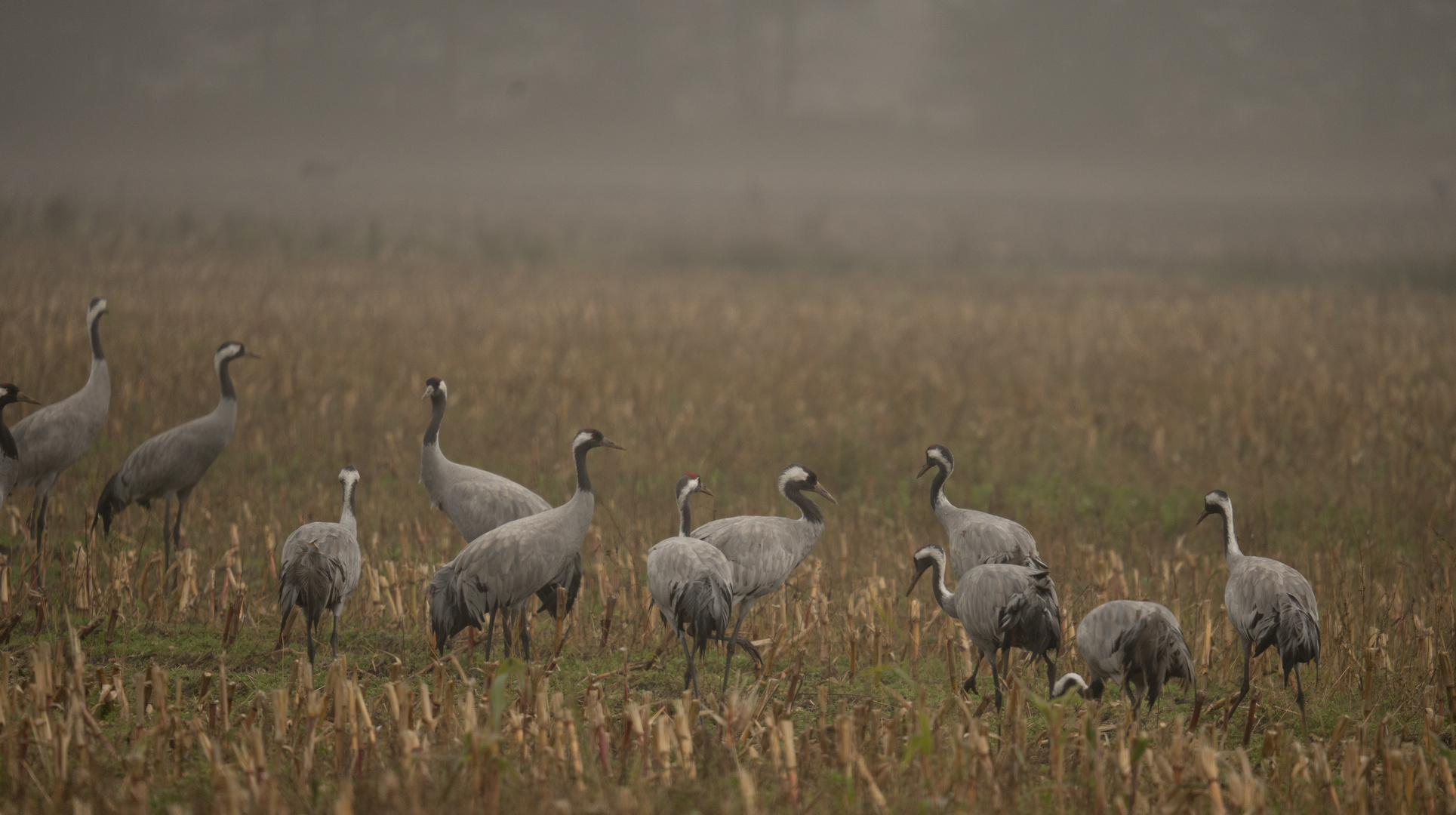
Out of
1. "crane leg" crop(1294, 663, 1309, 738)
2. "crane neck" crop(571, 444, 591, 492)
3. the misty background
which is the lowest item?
"crane leg" crop(1294, 663, 1309, 738)

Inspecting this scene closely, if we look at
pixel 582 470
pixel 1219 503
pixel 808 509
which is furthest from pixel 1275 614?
pixel 582 470

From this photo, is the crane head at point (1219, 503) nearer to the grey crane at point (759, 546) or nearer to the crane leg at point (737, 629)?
the grey crane at point (759, 546)

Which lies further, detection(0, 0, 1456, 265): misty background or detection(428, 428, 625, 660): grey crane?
detection(0, 0, 1456, 265): misty background

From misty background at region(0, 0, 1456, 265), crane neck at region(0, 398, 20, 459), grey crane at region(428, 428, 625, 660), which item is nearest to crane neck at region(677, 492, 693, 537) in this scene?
grey crane at region(428, 428, 625, 660)

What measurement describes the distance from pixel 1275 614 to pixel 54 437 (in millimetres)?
7497

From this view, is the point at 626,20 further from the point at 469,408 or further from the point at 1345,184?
the point at 469,408

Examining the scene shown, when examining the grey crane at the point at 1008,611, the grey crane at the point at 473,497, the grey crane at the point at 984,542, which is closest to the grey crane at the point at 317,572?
the grey crane at the point at 473,497

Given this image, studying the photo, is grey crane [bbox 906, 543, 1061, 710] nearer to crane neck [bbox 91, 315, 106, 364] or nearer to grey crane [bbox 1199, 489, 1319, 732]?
grey crane [bbox 1199, 489, 1319, 732]

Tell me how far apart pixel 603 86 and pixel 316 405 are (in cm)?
8792

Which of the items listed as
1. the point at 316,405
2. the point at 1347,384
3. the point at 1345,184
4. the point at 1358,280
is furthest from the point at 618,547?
the point at 1345,184

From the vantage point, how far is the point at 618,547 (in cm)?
718

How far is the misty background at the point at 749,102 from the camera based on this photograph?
68.2 metres

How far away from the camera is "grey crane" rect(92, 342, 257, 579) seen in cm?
730

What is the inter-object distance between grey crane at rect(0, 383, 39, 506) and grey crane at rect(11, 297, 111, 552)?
0.30ft
